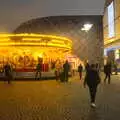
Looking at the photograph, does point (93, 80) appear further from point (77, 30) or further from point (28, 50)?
point (77, 30)

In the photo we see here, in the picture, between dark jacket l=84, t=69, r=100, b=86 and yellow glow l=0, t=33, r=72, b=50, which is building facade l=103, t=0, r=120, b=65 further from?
dark jacket l=84, t=69, r=100, b=86

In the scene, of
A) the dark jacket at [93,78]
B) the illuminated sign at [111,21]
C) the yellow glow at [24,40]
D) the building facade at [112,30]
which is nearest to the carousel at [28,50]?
the yellow glow at [24,40]

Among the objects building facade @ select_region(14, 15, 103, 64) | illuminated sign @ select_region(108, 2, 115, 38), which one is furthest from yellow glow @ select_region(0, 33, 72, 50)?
building facade @ select_region(14, 15, 103, 64)

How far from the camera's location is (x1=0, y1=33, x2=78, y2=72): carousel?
34.5m

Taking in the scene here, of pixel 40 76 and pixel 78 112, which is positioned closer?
pixel 78 112

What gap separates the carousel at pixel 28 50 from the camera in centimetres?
3453

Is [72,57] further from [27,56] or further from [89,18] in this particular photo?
[27,56]

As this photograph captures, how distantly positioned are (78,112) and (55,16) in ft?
163

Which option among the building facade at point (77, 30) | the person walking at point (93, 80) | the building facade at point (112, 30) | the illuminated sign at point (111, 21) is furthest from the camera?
the building facade at point (77, 30)

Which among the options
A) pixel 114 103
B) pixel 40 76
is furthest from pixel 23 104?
pixel 40 76

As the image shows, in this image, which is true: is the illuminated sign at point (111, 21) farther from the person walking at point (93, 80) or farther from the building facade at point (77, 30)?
the person walking at point (93, 80)

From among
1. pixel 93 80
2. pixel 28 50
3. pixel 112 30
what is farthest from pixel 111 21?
pixel 93 80

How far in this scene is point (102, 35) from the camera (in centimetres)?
5928

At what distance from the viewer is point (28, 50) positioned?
3569 centimetres
